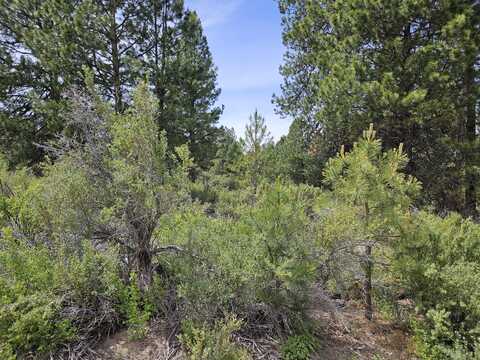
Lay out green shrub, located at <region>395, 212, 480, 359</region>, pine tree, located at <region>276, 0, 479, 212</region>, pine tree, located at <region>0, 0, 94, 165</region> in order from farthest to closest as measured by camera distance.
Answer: pine tree, located at <region>0, 0, 94, 165</region>
pine tree, located at <region>276, 0, 479, 212</region>
green shrub, located at <region>395, 212, 480, 359</region>

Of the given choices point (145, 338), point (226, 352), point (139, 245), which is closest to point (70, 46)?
point (139, 245)

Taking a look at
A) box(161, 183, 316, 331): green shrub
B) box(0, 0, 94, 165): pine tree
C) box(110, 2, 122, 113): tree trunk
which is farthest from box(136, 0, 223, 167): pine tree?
box(161, 183, 316, 331): green shrub

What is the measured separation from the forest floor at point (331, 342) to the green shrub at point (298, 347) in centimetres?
9

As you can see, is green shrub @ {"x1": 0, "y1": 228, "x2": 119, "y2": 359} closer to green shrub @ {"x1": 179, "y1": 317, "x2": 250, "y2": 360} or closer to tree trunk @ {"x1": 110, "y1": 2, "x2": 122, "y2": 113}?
green shrub @ {"x1": 179, "y1": 317, "x2": 250, "y2": 360}

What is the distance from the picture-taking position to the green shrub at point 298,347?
279 cm

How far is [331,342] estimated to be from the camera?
3260 mm

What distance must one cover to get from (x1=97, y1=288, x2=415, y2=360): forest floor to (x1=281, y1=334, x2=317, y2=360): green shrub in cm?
9

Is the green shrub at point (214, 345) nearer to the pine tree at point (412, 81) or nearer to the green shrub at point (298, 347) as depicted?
the green shrub at point (298, 347)

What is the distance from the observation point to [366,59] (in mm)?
7238

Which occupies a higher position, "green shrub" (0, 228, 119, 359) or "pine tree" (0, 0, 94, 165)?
"pine tree" (0, 0, 94, 165)

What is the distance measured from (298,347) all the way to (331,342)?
0.64 metres

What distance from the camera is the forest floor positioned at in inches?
107

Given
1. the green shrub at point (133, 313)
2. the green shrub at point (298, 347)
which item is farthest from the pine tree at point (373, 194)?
the green shrub at point (133, 313)

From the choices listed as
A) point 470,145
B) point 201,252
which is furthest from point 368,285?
point 470,145
